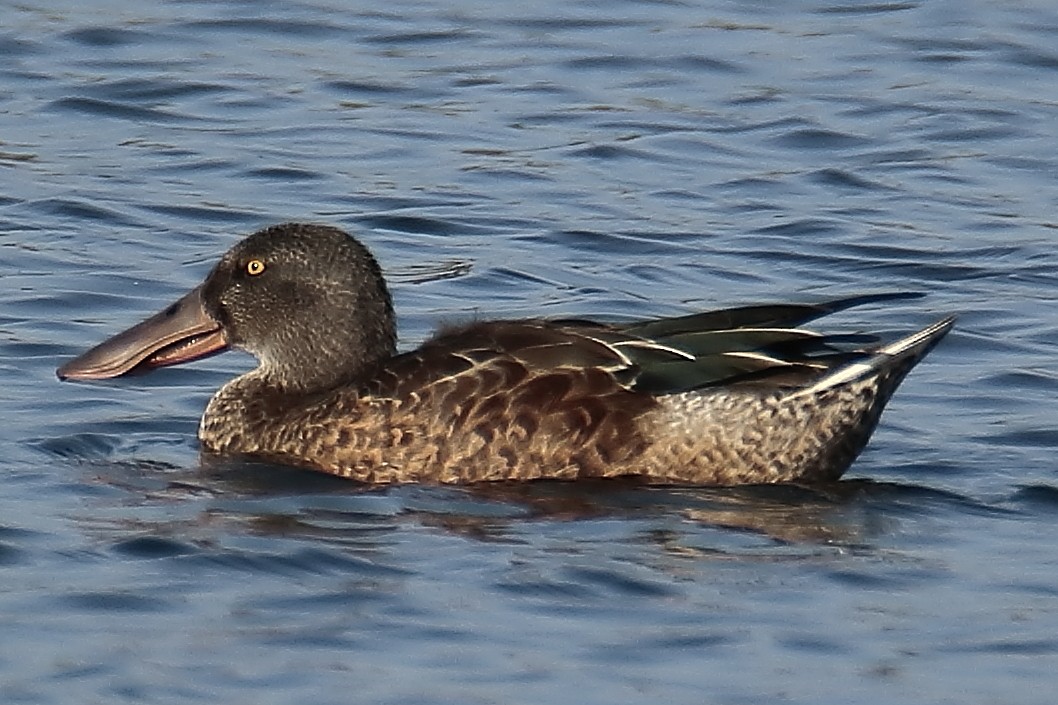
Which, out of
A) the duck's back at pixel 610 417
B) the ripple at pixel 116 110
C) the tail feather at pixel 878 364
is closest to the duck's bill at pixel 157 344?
the duck's back at pixel 610 417

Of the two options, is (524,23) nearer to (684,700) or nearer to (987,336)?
(987,336)

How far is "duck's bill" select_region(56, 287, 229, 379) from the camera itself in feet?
33.5

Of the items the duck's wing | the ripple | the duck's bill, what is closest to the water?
the ripple

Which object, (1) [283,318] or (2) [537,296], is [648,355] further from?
(2) [537,296]

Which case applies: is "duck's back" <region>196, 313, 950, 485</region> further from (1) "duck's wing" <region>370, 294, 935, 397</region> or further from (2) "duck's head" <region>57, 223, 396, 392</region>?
(2) "duck's head" <region>57, 223, 396, 392</region>

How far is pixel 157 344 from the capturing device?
10.2m

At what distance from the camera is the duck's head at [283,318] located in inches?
392

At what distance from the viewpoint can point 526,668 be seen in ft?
24.6

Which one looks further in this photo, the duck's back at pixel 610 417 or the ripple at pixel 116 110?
the ripple at pixel 116 110

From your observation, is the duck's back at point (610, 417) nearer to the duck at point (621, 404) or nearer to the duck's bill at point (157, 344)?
the duck at point (621, 404)

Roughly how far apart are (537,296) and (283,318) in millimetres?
2494

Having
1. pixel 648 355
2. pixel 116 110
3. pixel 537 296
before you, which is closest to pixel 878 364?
pixel 648 355

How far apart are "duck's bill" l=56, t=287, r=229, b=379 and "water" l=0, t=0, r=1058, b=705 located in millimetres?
222

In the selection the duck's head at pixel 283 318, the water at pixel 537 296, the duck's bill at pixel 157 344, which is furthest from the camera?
the duck's bill at pixel 157 344
